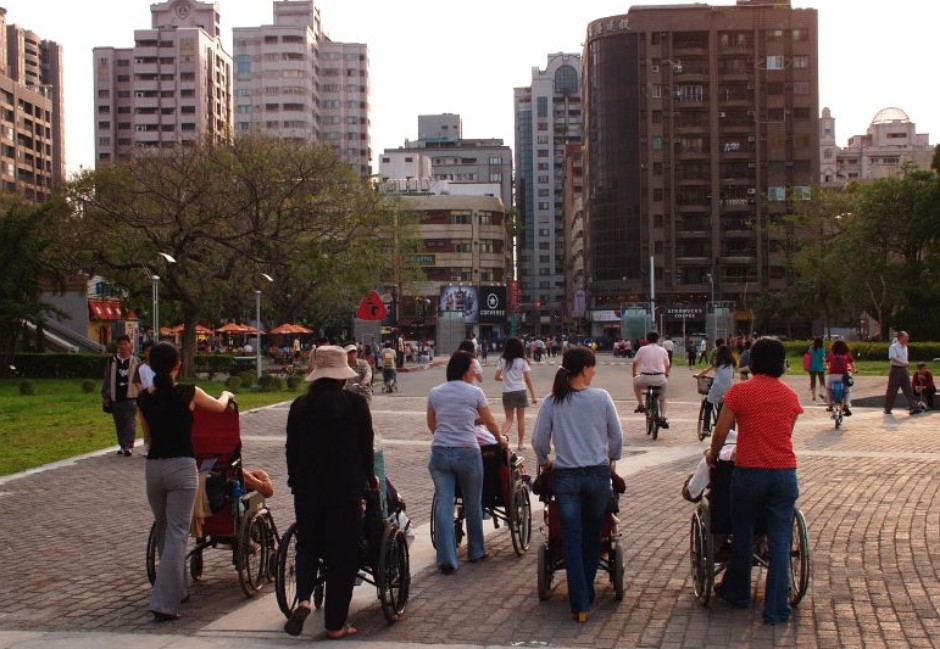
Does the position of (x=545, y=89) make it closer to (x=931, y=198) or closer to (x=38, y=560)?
(x=931, y=198)

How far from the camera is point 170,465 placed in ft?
22.9

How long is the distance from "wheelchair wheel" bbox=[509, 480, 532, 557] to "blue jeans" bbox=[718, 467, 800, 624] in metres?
2.37

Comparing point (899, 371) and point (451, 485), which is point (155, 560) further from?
point (899, 371)

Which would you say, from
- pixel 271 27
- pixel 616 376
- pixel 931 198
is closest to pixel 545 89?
pixel 271 27

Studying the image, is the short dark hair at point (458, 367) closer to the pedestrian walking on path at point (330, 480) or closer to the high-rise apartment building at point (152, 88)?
the pedestrian walking on path at point (330, 480)

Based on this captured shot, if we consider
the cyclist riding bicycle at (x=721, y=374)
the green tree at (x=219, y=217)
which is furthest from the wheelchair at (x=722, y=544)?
the green tree at (x=219, y=217)

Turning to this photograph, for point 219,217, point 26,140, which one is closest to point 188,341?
point 219,217

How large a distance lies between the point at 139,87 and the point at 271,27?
1807 cm

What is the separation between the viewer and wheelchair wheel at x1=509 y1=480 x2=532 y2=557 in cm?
865

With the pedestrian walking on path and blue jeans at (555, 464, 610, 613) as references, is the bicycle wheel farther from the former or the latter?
the pedestrian walking on path

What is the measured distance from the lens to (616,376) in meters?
43.0

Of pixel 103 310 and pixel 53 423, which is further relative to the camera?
pixel 103 310

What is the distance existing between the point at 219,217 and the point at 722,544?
28701mm

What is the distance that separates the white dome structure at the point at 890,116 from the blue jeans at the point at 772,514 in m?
174
